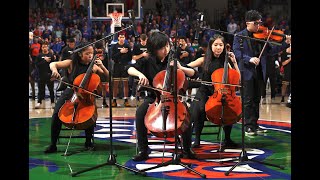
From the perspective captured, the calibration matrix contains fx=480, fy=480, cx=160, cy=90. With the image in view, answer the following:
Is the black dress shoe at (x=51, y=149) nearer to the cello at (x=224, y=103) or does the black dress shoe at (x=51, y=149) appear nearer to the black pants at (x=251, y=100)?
the cello at (x=224, y=103)

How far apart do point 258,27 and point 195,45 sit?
22.9 ft

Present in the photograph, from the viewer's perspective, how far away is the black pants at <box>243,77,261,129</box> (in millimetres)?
6617

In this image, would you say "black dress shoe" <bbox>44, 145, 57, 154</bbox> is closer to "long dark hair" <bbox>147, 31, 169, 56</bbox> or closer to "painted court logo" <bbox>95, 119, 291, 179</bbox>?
"painted court logo" <bbox>95, 119, 291, 179</bbox>

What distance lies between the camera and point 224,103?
5.33 metres

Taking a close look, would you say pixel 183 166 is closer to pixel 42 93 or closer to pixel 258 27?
pixel 258 27

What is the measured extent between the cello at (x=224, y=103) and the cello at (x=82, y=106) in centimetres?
131

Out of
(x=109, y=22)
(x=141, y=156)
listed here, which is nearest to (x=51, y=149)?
(x=141, y=156)

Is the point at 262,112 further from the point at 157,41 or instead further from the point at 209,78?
the point at 157,41

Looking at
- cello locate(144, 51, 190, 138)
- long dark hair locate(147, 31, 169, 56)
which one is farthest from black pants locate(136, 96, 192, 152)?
long dark hair locate(147, 31, 169, 56)

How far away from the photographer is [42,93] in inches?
447

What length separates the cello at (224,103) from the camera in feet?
17.5

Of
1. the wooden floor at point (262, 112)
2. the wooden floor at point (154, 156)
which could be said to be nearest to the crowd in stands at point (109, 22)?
the wooden floor at point (262, 112)

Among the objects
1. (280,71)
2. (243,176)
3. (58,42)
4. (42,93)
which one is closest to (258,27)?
(243,176)

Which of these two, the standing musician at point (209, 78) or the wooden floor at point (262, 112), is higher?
the standing musician at point (209, 78)
